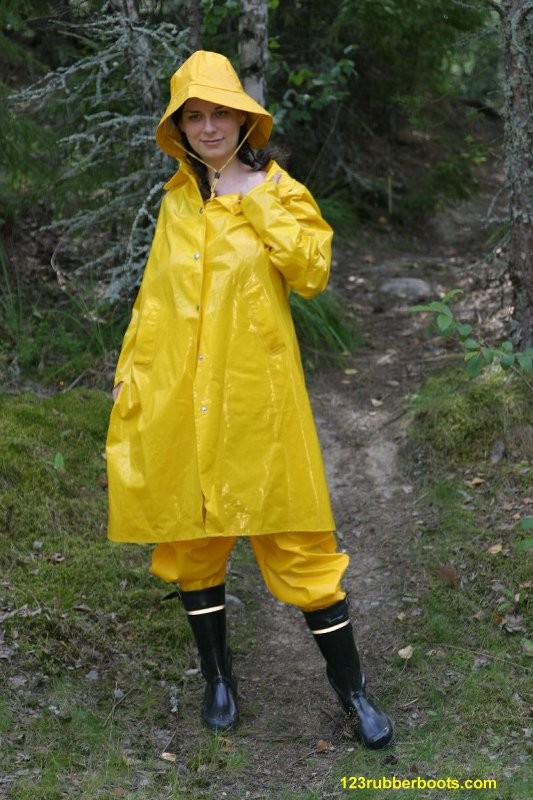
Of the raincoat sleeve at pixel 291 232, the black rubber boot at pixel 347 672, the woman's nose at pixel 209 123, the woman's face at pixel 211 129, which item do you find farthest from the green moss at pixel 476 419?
the woman's nose at pixel 209 123

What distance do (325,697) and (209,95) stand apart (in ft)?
7.85

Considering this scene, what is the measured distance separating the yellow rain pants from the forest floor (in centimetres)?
58

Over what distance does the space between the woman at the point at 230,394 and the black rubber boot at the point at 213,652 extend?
0.75ft

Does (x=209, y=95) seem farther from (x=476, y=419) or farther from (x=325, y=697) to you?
(x=476, y=419)

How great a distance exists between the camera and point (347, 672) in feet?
11.8

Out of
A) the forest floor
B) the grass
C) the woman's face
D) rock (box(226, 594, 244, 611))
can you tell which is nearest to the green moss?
the grass

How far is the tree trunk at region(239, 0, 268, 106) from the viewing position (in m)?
6.22

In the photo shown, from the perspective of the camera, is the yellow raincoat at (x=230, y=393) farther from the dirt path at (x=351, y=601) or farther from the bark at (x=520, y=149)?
the bark at (x=520, y=149)

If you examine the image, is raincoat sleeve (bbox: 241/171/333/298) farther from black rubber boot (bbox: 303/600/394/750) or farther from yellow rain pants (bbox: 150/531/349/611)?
black rubber boot (bbox: 303/600/394/750)

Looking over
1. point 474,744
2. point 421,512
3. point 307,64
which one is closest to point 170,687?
point 474,744

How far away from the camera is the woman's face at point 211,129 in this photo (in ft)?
11.7

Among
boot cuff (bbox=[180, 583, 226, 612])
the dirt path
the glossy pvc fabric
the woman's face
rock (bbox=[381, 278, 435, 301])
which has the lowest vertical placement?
rock (bbox=[381, 278, 435, 301])

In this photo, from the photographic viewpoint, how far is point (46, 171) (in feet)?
21.1

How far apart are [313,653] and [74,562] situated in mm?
1180
